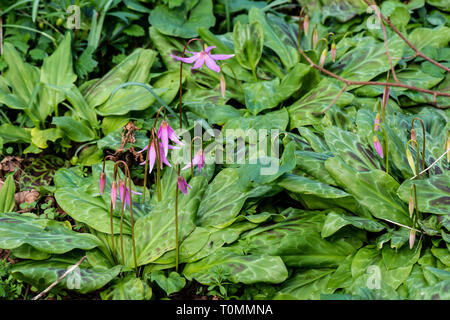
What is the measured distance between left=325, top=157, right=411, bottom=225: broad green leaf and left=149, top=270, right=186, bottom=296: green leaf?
0.82 metres

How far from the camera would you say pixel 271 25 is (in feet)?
12.2

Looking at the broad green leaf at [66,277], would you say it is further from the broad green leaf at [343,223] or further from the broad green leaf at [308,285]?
the broad green leaf at [343,223]

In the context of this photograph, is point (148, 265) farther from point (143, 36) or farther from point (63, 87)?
point (143, 36)

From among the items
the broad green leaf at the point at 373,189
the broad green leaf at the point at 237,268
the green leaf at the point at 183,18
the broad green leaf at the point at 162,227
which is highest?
the green leaf at the point at 183,18

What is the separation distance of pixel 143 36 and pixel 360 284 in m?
2.57

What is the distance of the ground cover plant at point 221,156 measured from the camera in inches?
88.1

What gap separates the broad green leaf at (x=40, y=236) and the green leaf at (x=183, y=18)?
1.66 meters

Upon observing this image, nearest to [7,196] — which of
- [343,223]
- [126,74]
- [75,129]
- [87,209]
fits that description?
[87,209]

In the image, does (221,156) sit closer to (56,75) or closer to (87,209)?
(87,209)

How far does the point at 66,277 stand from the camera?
2.15m

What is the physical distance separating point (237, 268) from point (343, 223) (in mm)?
480

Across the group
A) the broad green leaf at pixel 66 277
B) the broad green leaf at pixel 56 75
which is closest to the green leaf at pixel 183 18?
the broad green leaf at pixel 56 75

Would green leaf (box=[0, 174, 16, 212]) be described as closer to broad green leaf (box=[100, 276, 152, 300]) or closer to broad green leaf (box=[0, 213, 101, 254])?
broad green leaf (box=[0, 213, 101, 254])
